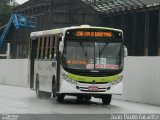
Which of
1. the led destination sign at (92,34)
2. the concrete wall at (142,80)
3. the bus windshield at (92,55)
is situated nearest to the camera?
the bus windshield at (92,55)

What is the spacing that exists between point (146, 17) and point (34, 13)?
1536 centimetres

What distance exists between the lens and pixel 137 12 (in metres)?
50.2

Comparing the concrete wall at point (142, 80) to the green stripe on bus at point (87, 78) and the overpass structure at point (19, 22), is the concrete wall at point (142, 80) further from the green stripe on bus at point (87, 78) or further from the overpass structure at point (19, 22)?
the overpass structure at point (19, 22)

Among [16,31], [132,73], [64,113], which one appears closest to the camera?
[64,113]

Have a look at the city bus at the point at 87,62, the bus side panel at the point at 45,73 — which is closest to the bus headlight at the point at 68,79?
the city bus at the point at 87,62

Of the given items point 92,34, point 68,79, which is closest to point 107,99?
point 68,79

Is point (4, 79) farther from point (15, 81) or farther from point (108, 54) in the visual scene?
point (108, 54)

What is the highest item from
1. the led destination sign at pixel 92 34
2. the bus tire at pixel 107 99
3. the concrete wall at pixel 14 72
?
the led destination sign at pixel 92 34

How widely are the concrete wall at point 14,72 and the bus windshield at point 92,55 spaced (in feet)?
66.7

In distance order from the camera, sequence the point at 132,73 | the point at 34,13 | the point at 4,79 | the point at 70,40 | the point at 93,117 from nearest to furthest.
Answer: the point at 93,117 → the point at 70,40 → the point at 132,73 → the point at 4,79 → the point at 34,13

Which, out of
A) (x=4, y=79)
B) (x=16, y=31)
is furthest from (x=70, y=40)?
(x=16, y=31)

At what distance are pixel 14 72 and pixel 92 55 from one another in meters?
24.9

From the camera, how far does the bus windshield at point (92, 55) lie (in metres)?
23.0

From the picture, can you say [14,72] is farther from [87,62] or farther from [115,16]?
[87,62]
